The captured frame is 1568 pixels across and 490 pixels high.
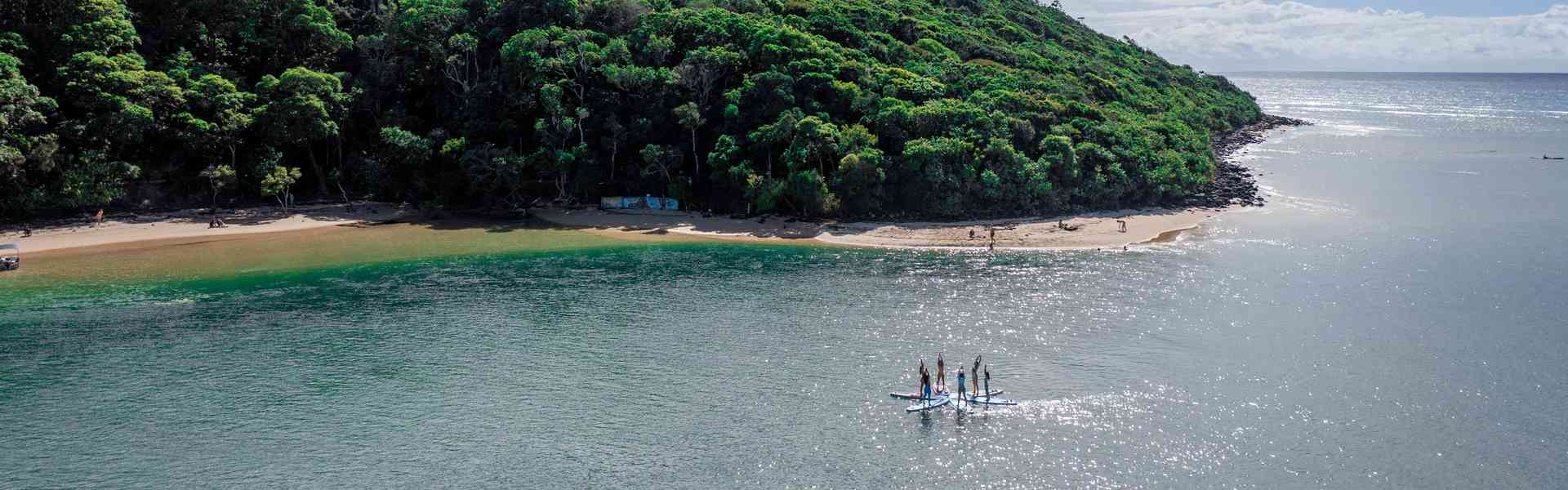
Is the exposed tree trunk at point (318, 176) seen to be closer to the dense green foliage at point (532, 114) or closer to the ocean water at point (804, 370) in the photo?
the dense green foliage at point (532, 114)

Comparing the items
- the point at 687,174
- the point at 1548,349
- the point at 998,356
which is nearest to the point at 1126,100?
the point at 687,174

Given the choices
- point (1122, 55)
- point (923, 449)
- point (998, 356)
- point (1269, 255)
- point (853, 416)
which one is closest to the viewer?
point (923, 449)

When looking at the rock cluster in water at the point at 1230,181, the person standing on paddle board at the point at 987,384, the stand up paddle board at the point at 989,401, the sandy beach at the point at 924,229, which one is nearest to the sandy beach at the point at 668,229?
the sandy beach at the point at 924,229

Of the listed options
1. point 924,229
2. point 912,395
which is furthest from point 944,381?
point 924,229

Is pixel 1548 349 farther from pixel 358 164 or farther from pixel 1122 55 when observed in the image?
pixel 1122 55

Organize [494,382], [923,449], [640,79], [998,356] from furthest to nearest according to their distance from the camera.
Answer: [640,79] < [998,356] < [494,382] < [923,449]

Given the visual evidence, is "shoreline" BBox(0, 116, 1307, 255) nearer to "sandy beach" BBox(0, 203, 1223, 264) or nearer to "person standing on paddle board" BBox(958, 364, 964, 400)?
"sandy beach" BBox(0, 203, 1223, 264)

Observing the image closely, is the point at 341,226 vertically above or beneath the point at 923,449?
above

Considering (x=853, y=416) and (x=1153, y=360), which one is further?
(x=1153, y=360)
